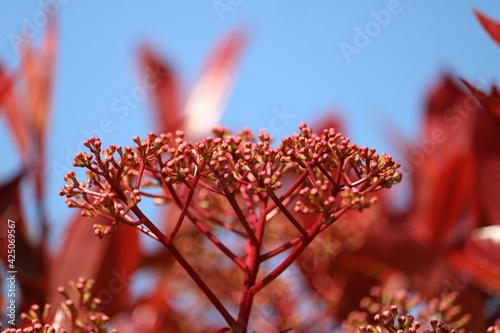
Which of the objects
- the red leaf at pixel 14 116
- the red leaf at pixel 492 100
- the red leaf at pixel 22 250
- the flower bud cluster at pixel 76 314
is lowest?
the red leaf at pixel 492 100

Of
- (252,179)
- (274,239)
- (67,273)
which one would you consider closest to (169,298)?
(274,239)

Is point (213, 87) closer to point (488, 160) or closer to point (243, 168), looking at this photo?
point (488, 160)

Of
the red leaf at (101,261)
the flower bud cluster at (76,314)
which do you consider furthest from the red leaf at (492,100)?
the red leaf at (101,261)

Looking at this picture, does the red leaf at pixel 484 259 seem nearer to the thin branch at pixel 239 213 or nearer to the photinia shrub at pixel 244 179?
the photinia shrub at pixel 244 179

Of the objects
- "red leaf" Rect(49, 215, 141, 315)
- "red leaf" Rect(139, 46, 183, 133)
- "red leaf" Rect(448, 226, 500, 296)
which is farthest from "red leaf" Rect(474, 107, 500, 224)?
"red leaf" Rect(139, 46, 183, 133)

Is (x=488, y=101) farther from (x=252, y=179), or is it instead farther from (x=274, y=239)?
(x=274, y=239)
